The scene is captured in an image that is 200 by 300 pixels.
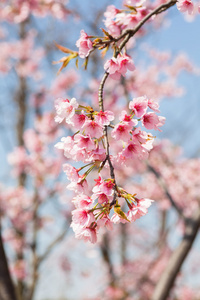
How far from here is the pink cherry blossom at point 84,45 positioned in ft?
3.95

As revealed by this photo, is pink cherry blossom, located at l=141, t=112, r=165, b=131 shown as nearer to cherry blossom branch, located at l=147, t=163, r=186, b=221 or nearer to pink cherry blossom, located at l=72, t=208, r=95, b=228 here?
pink cherry blossom, located at l=72, t=208, r=95, b=228

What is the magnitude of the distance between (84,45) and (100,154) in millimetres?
499

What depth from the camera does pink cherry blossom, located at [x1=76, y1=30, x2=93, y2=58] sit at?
1203mm

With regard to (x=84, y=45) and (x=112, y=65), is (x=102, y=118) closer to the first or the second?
(x=112, y=65)

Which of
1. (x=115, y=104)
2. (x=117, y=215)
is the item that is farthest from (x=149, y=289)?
(x=117, y=215)

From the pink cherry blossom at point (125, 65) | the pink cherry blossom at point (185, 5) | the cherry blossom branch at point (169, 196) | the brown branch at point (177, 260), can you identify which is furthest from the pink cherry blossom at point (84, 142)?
the brown branch at point (177, 260)

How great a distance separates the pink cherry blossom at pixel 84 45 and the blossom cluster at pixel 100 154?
10.8 inches

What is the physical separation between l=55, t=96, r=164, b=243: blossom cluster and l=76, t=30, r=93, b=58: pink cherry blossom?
28cm

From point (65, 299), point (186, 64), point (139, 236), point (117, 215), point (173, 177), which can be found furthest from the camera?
point (65, 299)

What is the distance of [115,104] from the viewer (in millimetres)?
5910

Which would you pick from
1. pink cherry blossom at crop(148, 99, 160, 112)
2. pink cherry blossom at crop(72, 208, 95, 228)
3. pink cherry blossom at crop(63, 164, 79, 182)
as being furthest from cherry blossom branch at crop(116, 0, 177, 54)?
pink cherry blossom at crop(72, 208, 95, 228)

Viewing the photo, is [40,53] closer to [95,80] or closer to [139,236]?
[95,80]

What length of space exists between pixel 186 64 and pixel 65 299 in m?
13.9

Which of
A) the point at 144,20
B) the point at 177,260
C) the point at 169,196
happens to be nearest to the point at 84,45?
the point at 144,20
